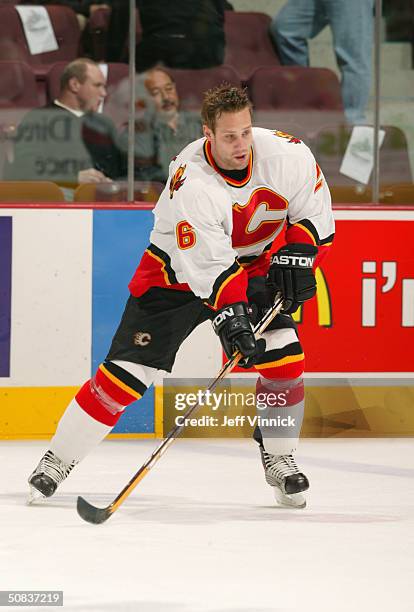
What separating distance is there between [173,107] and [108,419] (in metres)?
1.51

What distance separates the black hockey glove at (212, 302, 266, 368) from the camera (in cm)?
336

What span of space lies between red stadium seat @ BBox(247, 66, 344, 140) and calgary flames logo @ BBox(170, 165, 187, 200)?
138cm

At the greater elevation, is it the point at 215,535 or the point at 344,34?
the point at 344,34

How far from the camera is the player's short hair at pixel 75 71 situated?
476 centimetres

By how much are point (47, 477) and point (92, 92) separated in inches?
64.3

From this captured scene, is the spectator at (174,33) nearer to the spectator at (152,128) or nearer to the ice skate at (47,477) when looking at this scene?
the spectator at (152,128)

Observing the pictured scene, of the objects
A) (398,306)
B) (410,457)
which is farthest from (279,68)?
(410,457)

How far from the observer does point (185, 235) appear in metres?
3.39

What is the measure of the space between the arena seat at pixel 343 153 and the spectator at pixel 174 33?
0.48 m

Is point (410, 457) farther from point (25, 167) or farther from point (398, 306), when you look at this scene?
point (25, 167)

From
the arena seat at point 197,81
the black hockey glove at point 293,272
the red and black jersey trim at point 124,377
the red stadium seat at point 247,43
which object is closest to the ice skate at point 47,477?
the red and black jersey trim at point 124,377

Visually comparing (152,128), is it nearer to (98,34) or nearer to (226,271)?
(98,34)

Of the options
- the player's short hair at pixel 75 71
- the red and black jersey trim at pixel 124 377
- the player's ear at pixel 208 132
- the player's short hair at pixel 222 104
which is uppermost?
the player's short hair at pixel 75 71

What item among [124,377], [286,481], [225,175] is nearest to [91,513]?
[124,377]
